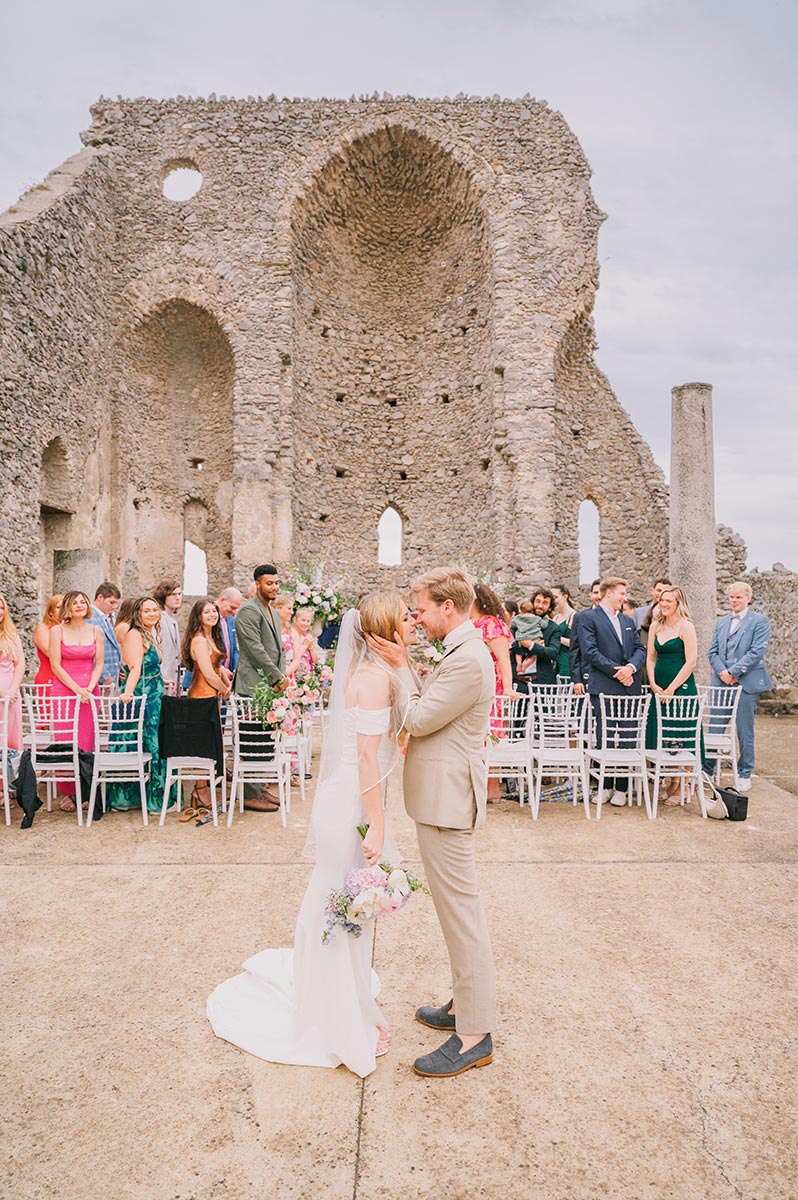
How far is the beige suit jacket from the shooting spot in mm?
2604

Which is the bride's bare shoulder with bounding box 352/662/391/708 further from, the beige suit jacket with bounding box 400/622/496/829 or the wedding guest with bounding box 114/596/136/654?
the wedding guest with bounding box 114/596/136/654

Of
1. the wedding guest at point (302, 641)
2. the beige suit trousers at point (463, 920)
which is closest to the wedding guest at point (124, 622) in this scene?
the wedding guest at point (302, 641)

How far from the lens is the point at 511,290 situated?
15781 mm

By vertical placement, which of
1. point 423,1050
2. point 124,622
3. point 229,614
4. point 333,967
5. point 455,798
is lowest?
point 423,1050

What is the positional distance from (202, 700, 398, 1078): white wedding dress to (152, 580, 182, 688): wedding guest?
178 inches

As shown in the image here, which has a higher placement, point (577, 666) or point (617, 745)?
point (577, 666)

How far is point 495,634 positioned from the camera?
602 centimetres

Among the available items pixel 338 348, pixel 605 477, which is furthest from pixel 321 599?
pixel 338 348

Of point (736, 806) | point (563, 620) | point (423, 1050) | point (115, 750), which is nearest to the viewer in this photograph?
point (423, 1050)

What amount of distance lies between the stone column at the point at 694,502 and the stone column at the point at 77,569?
10083 millimetres

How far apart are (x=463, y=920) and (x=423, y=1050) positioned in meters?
0.63

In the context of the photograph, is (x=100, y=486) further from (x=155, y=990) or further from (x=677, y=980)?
(x=677, y=980)

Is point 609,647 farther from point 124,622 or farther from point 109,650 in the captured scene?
point 109,650

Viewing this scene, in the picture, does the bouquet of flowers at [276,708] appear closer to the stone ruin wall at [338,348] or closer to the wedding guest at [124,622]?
the wedding guest at [124,622]
